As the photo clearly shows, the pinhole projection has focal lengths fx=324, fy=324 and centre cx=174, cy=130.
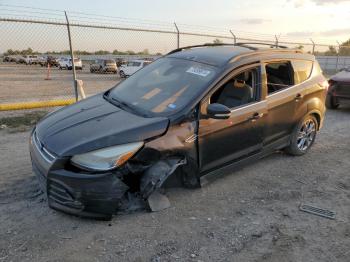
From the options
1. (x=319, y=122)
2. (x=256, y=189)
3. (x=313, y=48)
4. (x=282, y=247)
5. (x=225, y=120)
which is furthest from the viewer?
A: (x=313, y=48)

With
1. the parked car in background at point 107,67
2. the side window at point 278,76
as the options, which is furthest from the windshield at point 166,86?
the parked car in background at point 107,67

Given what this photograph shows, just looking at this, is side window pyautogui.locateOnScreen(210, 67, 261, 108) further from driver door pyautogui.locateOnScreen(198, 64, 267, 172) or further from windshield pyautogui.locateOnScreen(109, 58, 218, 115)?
windshield pyautogui.locateOnScreen(109, 58, 218, 115)

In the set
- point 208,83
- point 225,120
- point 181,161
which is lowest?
point 181,161

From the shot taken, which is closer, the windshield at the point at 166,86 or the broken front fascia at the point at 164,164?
the broken front fascia at the point at 164,164

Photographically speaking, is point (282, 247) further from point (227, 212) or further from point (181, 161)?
point (181, 161)

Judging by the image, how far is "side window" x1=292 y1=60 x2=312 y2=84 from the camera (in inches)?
195

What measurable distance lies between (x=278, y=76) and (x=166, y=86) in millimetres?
1783

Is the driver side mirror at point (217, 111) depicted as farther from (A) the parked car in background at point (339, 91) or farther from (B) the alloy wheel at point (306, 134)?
(A) the parked car in background at point (339, 91)

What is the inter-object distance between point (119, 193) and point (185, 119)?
1.05 meters

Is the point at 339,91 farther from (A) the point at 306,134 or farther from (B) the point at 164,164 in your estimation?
(B) the point at 164,164

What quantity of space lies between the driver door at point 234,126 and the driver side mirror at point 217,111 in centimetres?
7

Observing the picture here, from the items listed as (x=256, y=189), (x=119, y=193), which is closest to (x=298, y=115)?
(x=256, y=189)

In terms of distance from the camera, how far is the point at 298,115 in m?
4.98

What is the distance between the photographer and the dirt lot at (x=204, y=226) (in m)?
2.90
